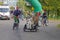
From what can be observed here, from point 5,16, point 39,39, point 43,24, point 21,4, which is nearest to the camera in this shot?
point 39,39

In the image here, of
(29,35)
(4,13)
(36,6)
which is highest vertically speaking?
(36,6)

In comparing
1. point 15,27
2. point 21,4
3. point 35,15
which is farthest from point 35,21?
point 21,4

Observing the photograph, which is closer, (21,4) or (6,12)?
(6,12)

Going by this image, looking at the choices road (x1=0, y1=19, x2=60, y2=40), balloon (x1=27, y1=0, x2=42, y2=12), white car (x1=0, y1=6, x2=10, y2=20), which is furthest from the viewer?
white car (x1=0, y1=6, x2=10, y2=20)

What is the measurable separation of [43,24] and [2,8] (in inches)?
836

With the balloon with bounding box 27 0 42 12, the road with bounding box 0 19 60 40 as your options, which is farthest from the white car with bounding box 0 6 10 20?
the road with bounding box 0 19 60 40

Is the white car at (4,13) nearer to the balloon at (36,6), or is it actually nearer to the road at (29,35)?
the balloon at (36,6)

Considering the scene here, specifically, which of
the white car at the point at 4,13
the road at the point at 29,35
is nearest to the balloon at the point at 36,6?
the road at the point at 29,35

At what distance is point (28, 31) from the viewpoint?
20031 mm

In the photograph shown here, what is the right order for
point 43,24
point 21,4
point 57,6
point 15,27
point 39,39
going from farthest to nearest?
1. point 21,4
2. point 43,24
3. point 15,27
4. point 57,6
5. point 39,39

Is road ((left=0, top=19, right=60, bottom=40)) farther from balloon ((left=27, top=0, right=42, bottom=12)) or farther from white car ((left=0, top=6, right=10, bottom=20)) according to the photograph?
white car ((left=0, top=6, right=10, bottom=20))

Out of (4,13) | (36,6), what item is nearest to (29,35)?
(36,6)

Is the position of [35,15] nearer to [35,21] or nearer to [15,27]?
[35,21]

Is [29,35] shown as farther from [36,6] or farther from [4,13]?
[4,13]
